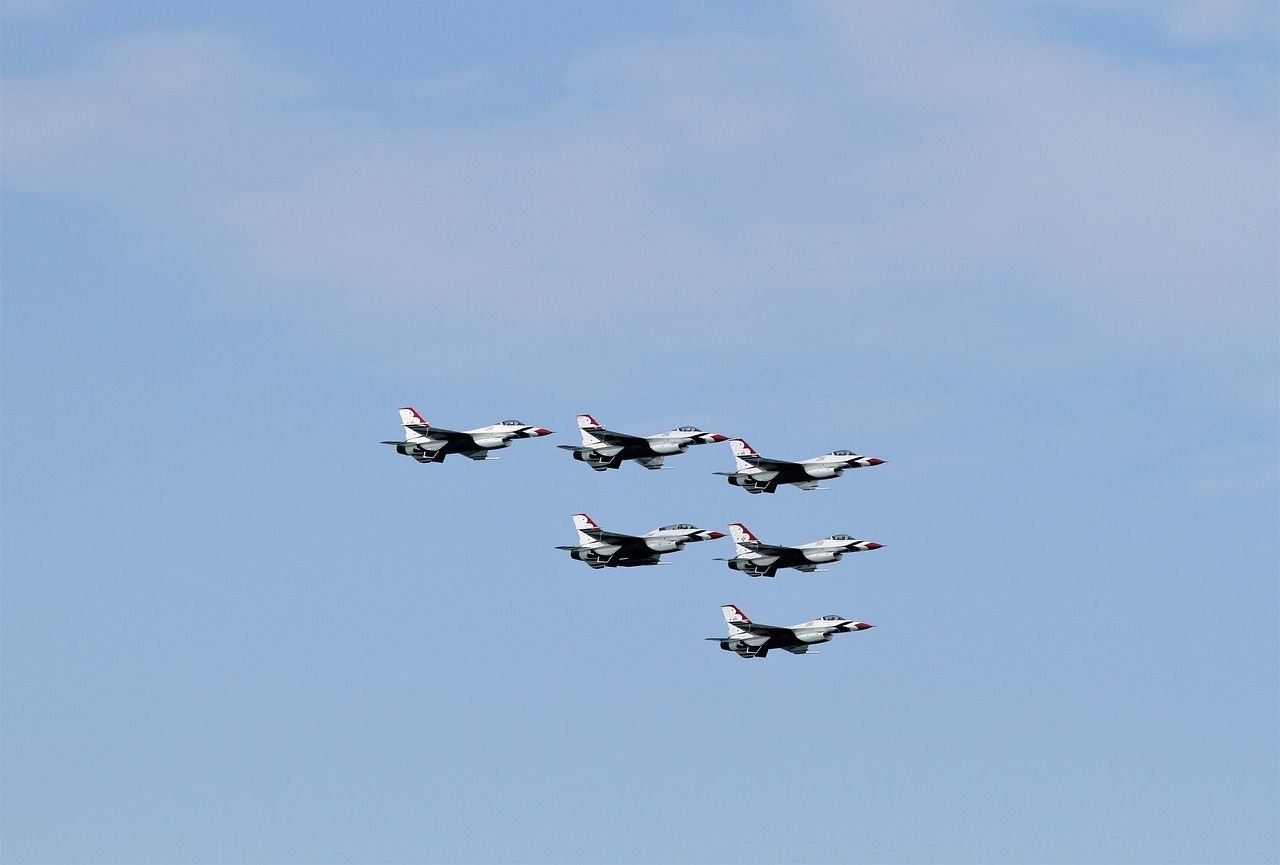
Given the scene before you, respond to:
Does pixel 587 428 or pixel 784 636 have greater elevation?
pixel 587 428

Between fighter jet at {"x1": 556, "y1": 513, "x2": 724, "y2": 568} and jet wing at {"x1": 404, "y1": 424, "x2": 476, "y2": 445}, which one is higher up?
jet wing at {"x1": 404, "y1": 424, "x2": 476, "y2": 445}

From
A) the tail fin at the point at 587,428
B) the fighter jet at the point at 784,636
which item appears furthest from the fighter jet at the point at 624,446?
the fighter jet at the point at 784,636

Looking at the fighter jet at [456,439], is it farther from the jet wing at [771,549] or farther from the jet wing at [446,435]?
the jet wing at [771,549]

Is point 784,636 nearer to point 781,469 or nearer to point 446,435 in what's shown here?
point 781,469

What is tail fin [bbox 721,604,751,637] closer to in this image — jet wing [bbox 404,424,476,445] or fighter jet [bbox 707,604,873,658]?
fighter jet [bbox 707,604,873,658]

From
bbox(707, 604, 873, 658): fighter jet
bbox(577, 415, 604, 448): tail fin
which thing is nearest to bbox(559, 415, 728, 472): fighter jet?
bbox(577, 415, 604, 448): tail fin

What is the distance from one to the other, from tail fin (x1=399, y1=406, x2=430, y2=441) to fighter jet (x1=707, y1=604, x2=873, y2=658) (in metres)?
32.2

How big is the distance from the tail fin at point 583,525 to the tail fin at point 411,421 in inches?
623

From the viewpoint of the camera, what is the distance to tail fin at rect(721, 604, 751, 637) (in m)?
185

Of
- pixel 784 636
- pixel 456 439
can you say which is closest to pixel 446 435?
pixel 456 439

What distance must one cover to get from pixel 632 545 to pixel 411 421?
923 inches

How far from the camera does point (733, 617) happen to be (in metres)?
187

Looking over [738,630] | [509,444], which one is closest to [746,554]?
[738,630]

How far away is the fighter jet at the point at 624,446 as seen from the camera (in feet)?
598
